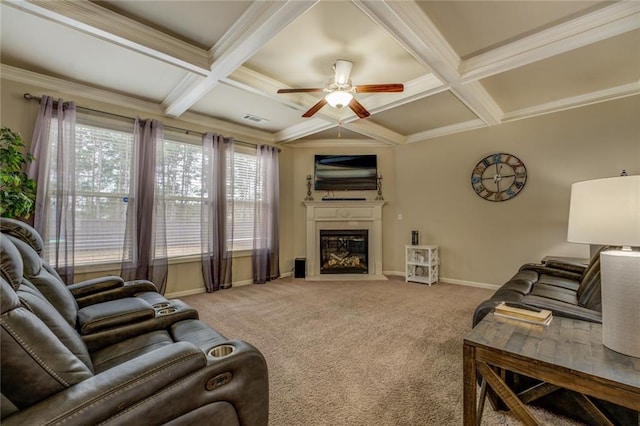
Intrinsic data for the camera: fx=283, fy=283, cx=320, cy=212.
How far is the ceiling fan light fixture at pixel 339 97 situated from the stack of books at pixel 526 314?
220 cm

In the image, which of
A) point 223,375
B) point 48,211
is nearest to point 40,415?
point 223,375

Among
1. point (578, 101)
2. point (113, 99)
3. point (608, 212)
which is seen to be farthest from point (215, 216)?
point (578, 101)

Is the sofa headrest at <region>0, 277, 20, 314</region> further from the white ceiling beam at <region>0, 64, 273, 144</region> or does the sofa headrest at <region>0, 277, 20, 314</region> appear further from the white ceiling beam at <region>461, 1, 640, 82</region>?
the white ceiling beam at <region>461, 1, 640, 82</region>

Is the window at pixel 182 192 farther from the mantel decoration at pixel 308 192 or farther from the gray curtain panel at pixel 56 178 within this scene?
the mantel decoration at pixel 308 192

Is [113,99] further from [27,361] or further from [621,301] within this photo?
[621,301]

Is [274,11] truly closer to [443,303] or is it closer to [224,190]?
[224,190]

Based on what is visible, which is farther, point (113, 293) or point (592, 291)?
point (113, 293)

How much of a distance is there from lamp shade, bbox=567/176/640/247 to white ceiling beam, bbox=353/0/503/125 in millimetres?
1626

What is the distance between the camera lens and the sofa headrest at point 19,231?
67.1 inches

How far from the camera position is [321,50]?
2627 millimetres

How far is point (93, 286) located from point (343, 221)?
3834 millimetres

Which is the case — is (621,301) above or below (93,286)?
above

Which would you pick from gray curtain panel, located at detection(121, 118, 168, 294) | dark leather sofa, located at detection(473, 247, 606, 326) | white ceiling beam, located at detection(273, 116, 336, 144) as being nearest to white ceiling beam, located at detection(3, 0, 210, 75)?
gray curtain panel, located at detection(121, 118, 168, 294)

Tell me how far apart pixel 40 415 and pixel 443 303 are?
3697 millimetres
